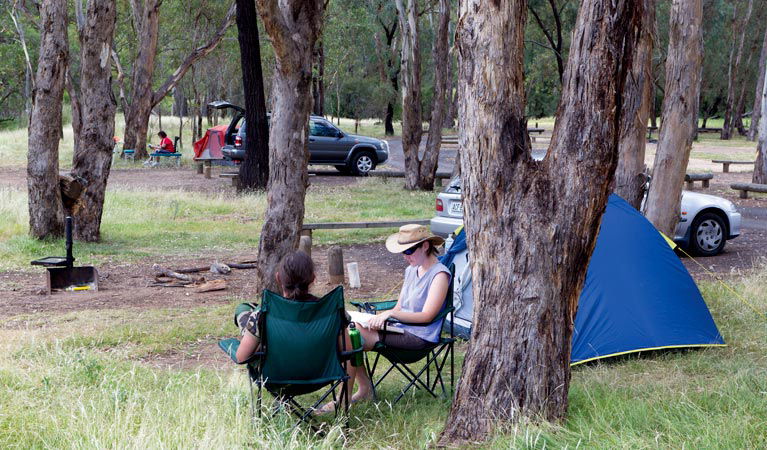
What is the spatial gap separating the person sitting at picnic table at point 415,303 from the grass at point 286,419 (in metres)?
0.38

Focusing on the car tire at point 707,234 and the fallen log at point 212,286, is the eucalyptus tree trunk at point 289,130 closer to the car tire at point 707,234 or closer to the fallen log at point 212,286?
the fallen log at point 212,286

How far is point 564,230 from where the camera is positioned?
15.4 ft

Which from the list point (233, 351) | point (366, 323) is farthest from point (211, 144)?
point (233, 351)

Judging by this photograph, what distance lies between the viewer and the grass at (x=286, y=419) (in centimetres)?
447

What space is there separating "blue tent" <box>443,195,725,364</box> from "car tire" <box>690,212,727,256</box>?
5.06 m

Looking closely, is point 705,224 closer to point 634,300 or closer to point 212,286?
point 634,300

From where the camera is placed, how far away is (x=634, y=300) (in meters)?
7.00

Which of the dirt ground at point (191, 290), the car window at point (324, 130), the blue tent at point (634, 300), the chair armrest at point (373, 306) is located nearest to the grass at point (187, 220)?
the dirt ground at point (191, 290)

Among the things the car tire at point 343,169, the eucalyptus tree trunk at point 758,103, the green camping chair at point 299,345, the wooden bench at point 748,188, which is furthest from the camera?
the eucalyptus tree trunk at point 758,103

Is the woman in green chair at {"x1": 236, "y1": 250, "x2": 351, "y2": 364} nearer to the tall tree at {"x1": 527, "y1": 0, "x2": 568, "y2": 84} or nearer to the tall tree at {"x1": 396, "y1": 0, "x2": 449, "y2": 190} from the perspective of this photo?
the tall tree at {"x1": 396, "y1": 0, "x2": 449, "y2": 190}

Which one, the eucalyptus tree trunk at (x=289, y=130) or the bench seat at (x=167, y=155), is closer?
the eucalyptus tree trunk at (x=289, y=130)

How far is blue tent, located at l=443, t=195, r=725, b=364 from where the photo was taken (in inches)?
268

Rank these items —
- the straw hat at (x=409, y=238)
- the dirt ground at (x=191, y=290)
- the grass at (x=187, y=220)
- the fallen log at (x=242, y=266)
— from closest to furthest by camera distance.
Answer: the straw hat at (x=409, y=238) < the dirt ground at (x=191, y=290) < the fallen log at (x=242, y=266) < the grass at (x=187, y=220)

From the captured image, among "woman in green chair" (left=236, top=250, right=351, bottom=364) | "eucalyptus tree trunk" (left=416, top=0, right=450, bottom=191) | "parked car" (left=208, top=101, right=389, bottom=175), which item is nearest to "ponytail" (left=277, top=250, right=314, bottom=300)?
"woman in green chair" (left=236, top=250, right=351, bottom=364)
